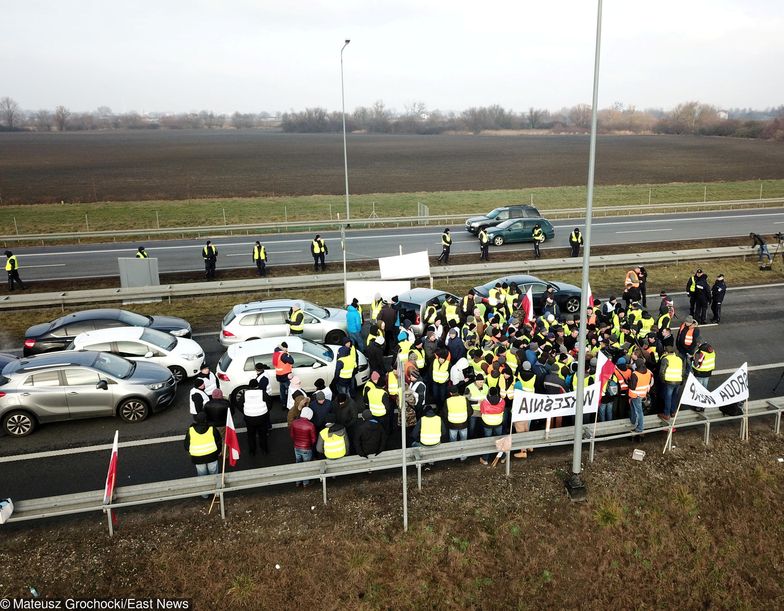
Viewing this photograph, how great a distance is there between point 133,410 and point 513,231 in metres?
21.0

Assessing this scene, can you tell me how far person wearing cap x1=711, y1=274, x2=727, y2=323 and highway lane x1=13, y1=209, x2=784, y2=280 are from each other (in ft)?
36.6

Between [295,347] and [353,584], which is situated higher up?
[295,347]

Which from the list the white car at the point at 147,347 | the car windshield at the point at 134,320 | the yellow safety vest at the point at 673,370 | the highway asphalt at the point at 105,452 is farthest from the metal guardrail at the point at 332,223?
the yellow safety vest at the point at 673,370

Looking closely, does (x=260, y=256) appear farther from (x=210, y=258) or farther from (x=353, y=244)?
(x=353, y=244)

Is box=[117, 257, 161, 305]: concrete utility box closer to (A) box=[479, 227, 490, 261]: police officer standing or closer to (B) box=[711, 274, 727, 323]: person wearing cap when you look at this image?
(A) box=[479, 227, 490, 261]: police officer standing

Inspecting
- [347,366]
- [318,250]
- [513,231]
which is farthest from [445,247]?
[347,366]

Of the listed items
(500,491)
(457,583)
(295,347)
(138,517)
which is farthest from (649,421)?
(138,517)

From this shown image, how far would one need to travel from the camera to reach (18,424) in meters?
11.6

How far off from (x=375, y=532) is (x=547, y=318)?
7.44m

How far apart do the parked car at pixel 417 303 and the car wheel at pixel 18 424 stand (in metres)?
8.59

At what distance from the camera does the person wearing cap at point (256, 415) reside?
33.3ft

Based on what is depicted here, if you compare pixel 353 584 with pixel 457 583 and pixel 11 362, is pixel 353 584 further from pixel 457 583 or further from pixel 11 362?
pixel 11 362

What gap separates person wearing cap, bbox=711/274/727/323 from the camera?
688 inches

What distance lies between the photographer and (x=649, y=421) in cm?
1089
